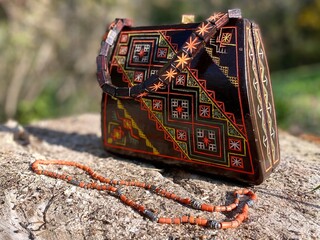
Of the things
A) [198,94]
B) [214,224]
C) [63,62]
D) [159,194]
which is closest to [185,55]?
[198,94]

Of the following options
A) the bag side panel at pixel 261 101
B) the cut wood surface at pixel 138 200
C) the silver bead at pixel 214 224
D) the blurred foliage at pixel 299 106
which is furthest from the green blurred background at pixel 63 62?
the silver bead at pixel 214 224

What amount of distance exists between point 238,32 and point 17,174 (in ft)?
5.00

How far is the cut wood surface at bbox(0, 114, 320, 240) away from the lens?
1.87 metres

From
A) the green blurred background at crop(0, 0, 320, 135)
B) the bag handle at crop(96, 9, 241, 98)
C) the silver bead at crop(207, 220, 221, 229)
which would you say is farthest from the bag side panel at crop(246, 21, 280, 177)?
the green blurred background at crop(0, 0, 320, 135)

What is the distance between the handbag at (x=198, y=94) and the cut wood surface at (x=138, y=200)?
112 mm

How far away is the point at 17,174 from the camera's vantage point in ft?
7.60

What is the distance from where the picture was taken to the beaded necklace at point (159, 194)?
1.90m

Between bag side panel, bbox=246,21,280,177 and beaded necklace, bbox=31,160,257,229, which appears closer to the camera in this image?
A: beaded necklace, bbox=31,160,257,229

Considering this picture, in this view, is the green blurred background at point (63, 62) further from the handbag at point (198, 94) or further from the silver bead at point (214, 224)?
the silver bead at point (214, 224)

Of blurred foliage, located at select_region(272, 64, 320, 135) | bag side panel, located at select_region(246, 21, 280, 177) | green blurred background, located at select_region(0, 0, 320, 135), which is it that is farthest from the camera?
green blurred background, located at select_region(0, 0, 320, 135)

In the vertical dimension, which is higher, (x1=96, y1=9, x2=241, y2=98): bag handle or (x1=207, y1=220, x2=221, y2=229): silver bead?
(x1=96, y1=9, x2=241, y2=98): bag handle

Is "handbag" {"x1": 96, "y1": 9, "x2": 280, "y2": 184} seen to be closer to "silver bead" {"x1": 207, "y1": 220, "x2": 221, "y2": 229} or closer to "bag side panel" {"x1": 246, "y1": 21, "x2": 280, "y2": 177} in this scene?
"bag side panel" {"x1": 246, "y1": 21, "x2": 280, "y2": 177}

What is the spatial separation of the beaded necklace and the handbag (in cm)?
27

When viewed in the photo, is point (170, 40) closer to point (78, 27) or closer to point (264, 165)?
point (264, 165)
